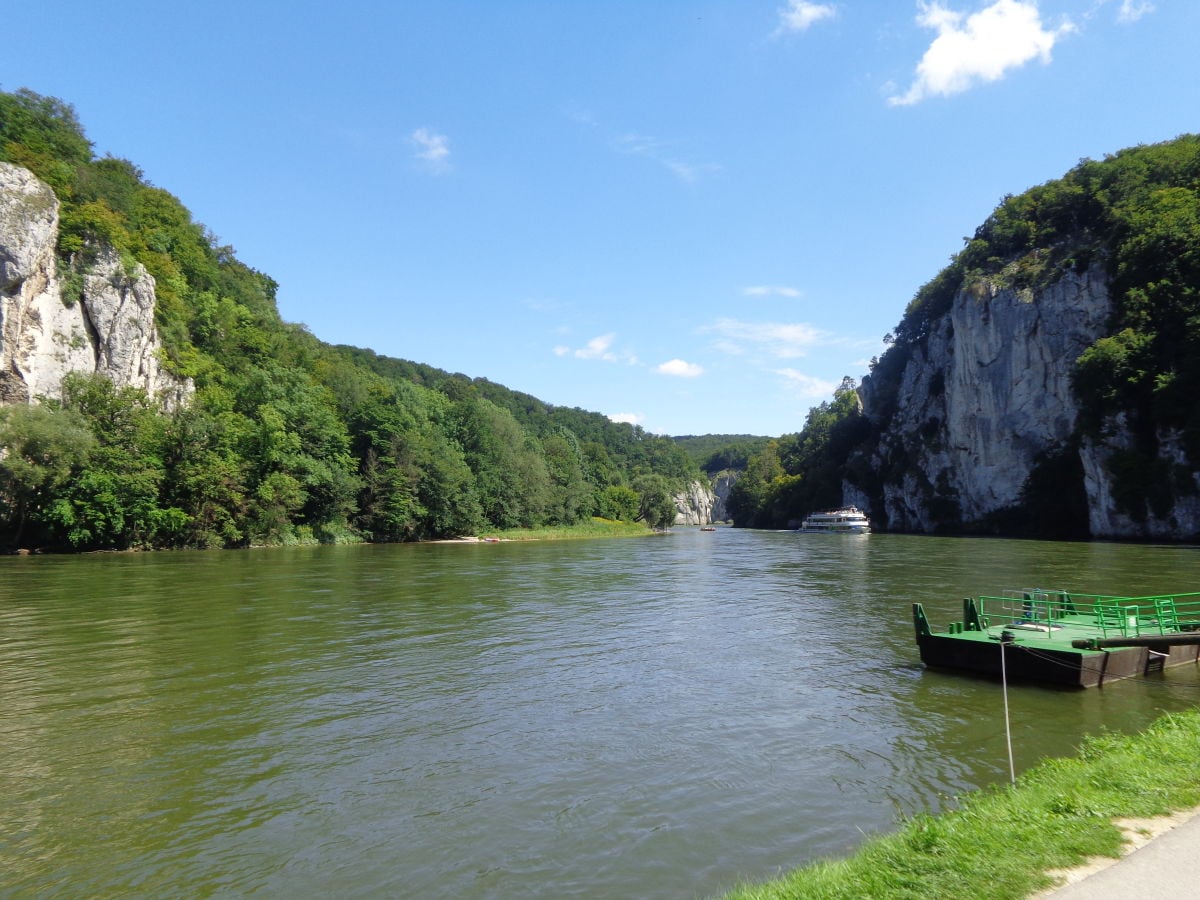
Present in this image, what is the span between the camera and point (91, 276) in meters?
58.2

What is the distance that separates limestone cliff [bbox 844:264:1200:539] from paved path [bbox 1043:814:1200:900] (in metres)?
72.4

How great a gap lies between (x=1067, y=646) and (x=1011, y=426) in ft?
286

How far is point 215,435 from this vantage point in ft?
197

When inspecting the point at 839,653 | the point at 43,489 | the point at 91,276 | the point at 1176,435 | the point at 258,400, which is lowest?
the point at 839,653

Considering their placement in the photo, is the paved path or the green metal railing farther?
the green metal railing

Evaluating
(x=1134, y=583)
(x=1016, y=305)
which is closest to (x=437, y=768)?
(x=1134, y=583)

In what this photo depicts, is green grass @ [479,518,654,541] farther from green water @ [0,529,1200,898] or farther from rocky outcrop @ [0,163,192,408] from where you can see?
green water @ [0,529,1200,898]

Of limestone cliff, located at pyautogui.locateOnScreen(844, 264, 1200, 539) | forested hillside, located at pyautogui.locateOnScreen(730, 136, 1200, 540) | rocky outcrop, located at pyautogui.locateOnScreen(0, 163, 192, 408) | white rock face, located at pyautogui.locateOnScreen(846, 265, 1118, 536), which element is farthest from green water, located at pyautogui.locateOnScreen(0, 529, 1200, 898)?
white rock face, located at pyautogui.locateOnScreen(846, 265, 1118, 536)

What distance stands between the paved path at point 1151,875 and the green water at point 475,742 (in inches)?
112

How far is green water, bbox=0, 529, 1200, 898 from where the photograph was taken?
7699mm

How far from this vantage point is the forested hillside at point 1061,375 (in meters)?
67.1

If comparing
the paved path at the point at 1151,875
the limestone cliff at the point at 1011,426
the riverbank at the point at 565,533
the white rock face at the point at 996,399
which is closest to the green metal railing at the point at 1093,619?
the paved path at the point at 1151,875

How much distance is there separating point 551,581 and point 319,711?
2315cm

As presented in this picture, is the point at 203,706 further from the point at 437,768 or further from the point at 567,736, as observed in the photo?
the point at 567,736
